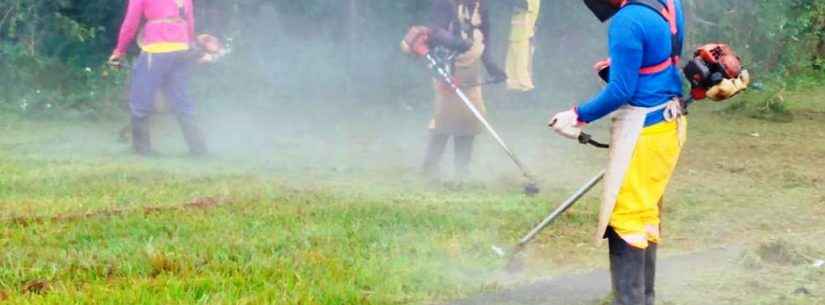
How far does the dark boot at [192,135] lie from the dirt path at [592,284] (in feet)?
15.5

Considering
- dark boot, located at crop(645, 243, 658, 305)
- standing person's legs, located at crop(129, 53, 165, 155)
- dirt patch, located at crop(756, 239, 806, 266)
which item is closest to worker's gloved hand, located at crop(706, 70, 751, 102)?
dark boot, located at crop(645, 243, 658, 305)

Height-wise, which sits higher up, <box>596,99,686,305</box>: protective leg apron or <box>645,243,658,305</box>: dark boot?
<box>596,99,686,305</box>: protective leg apron

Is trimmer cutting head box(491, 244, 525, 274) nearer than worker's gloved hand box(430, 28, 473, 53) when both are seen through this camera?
Yes

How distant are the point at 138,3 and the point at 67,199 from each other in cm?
283

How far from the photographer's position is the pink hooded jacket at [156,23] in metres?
9.88

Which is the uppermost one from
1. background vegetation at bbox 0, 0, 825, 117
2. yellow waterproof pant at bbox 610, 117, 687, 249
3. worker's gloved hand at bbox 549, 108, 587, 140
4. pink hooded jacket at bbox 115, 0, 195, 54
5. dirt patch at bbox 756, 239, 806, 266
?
worker's gloved hand at bbox 549, 108, 587, 140

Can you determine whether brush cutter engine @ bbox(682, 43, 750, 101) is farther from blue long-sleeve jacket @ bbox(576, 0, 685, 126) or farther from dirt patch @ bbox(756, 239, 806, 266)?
dirt patch @ bbox(756, 239, 806, 266)

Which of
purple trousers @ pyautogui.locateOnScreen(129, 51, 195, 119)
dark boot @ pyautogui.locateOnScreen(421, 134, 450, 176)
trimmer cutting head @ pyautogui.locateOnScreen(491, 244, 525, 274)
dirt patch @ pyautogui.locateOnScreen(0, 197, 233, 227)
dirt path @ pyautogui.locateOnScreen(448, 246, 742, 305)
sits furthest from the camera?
purple trousers @ pyautogui.locateOnScreen(129, 51, 195, 119)

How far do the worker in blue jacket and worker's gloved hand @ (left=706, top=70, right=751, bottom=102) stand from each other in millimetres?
145

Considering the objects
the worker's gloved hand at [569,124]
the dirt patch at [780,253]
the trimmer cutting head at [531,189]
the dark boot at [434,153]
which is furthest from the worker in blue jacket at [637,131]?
the dark boot at [434,153]

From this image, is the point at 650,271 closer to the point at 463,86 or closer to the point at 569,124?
the point at 569,124

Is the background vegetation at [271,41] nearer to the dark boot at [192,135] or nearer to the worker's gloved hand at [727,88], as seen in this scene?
the dark boot at [192,135]

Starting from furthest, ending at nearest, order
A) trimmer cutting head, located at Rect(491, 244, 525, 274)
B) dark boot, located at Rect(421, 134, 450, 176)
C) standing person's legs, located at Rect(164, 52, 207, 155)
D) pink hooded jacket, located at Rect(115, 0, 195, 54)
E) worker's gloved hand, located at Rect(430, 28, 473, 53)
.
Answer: standing person's legs, located at Rect(164, 52, 207, 155) < pink hooded jacket, located at Rect(115, 0, 195, 54) < dark boot, located at Rect(421, 134, 450, 176) < worker's gloved hand, located at Rect(430, 28, 473, 53) < trimmer cutting head, located at Rect(491, 244, 525, 274)

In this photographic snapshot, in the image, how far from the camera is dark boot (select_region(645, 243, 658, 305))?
544 centimetres
